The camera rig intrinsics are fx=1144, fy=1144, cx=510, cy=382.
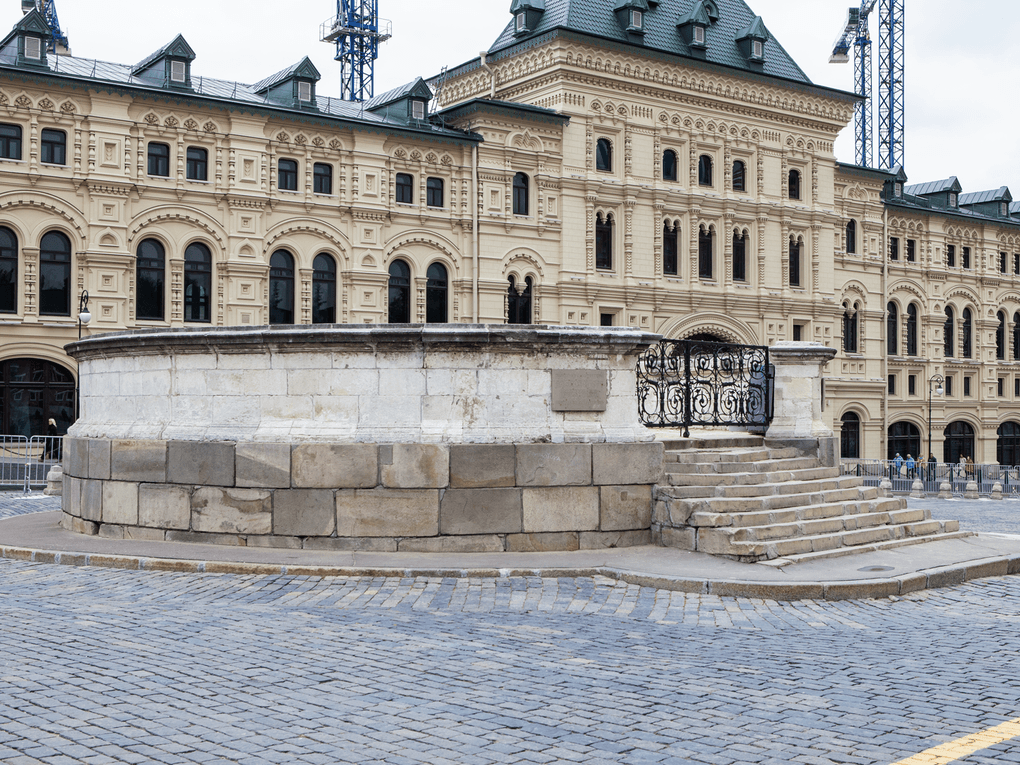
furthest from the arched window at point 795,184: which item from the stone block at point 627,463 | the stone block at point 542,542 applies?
the stone block at point 542,542

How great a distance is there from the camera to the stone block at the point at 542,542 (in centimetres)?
1190

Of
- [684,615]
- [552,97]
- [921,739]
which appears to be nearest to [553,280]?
[552,97]

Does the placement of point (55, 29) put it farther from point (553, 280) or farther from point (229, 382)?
point (229, 382)

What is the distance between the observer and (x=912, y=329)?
5631 cm

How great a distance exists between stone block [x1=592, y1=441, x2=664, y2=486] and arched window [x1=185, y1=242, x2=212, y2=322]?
2690 cm

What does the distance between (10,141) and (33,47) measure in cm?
295

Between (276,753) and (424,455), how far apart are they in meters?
6.44

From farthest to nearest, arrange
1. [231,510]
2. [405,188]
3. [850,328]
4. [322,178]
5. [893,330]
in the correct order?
[893,330] < [850,328] < [405,188] < [322,178] < [231,510]

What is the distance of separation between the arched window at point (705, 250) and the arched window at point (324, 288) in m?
15.7

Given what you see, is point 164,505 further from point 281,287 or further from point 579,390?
point 281,287

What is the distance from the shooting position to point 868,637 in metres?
8.57

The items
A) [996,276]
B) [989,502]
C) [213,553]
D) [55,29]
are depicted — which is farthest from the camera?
[996,276]

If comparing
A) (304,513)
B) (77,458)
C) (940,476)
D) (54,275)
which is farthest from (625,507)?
(940,476)

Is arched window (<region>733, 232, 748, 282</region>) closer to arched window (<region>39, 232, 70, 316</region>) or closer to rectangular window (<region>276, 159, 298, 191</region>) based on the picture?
rectangular window (<region>276, 159, 298, 191</region>)
